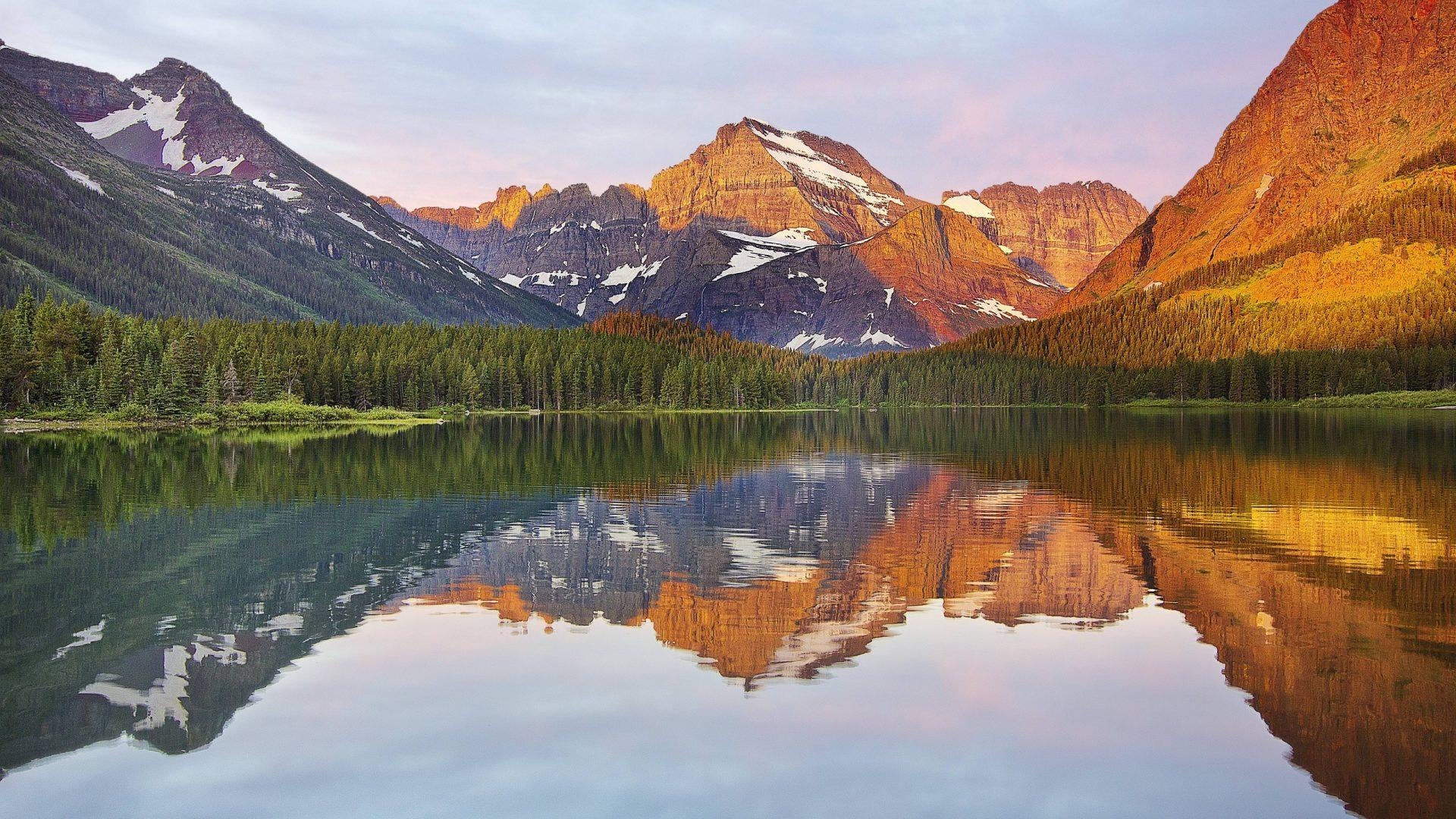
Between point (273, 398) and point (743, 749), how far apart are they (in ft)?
486

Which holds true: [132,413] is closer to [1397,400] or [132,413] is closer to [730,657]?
[730,657]

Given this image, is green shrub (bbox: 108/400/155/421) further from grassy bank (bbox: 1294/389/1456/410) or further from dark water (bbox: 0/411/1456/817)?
grassy bank (bbox: 1294/389/1456/410)

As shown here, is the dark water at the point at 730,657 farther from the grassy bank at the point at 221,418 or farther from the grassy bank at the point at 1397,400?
the grassy bank at the point at 1397,400

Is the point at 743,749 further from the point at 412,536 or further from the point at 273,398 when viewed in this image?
the point at 273,398

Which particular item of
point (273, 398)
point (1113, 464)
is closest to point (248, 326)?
point (273, 398)

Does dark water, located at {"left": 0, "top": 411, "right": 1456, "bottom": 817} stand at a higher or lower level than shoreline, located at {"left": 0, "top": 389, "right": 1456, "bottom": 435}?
lower

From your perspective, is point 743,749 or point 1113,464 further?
point 1113,464

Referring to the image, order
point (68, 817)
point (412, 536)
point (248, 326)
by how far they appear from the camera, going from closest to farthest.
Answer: point (68, 817), point (412, 536), point (248, 326)

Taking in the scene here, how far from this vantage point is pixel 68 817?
11.4 meters

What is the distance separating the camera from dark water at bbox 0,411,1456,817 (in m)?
12.4

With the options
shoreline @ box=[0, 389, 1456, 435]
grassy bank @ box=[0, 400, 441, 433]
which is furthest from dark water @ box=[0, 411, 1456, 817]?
grassy bank @ box=[0, 400, 441, 433]

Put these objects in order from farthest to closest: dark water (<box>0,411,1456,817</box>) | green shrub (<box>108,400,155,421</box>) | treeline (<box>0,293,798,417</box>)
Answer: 1. treeline (<box>0,293,798,417</box>)
2. green shrub (<box>108,400,155,421</box>)
3. dark water (<box>0,411,1456,817</box>)

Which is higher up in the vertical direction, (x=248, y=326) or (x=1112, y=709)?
(x=248, y=326)

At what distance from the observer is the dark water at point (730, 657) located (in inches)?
488
